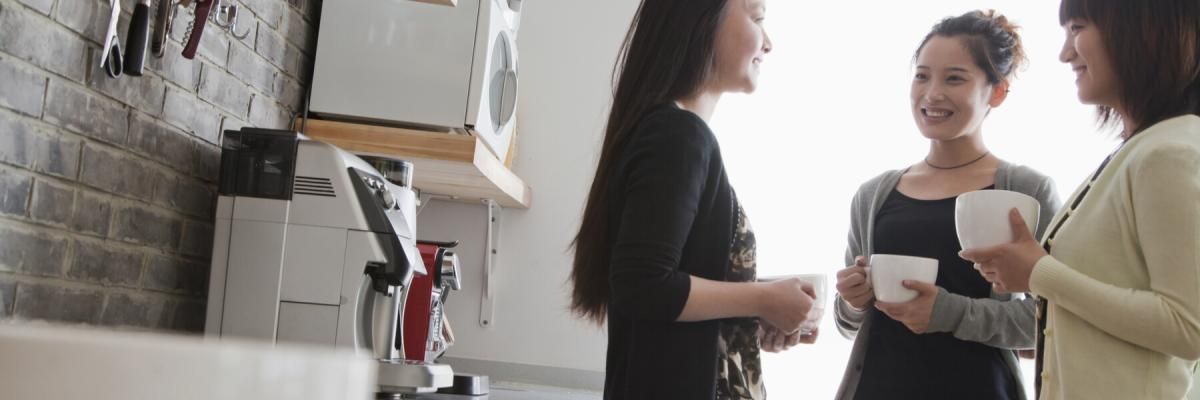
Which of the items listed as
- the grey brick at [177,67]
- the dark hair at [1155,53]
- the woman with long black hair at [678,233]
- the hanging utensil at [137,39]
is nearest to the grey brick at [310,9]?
the grey brick at [177,67]

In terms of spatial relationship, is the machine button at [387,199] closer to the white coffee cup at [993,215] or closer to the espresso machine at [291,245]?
the espresso machine at [291,245]

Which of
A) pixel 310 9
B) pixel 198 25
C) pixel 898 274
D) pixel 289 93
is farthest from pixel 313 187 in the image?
pixel 898 274

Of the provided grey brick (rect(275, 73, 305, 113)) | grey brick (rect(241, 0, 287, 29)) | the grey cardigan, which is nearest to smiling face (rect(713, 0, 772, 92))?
the grey cardigan

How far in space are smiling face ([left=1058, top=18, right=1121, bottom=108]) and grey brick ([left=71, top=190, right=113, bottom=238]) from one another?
126 centimetres

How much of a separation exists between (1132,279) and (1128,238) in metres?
0.04

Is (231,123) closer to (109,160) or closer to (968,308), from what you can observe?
(109,160)

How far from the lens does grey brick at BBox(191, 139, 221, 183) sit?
163 centimetres

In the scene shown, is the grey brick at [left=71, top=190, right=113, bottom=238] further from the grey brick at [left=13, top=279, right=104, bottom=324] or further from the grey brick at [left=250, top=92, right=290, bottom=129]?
the grey brick at [left=250, top=92, right=290, bottom=129]

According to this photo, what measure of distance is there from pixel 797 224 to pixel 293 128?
148 centimetres

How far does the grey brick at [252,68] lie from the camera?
173 centimetres

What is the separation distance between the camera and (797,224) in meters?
2.86

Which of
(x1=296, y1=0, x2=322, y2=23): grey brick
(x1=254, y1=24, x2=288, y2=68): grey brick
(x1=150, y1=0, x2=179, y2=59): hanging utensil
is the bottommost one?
(x1=150, y1=0, x2=179, y2=59): hanging utensil

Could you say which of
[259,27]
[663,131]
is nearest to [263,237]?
[259,27]

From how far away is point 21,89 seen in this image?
119 cm
